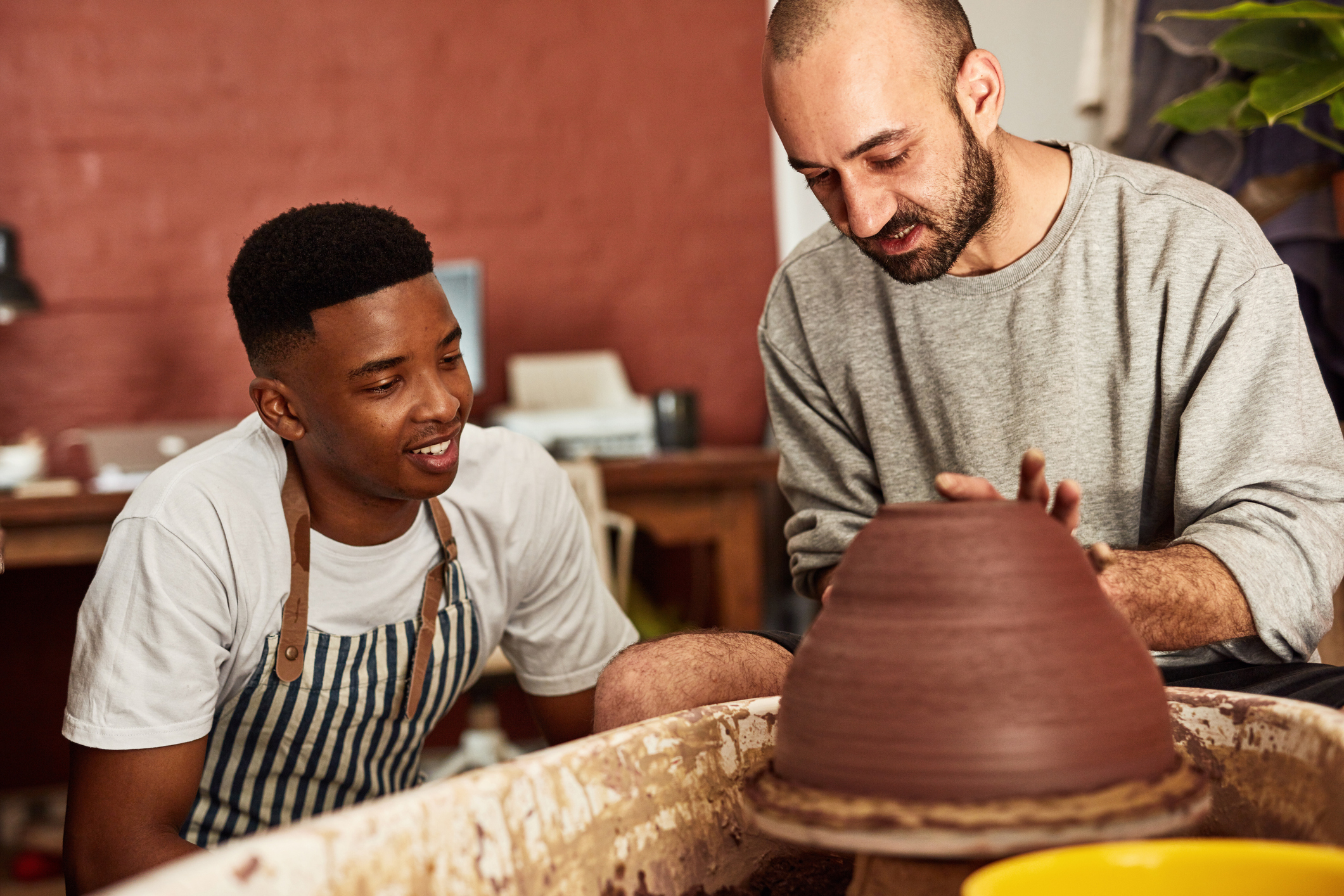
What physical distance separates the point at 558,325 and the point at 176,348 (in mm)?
1074

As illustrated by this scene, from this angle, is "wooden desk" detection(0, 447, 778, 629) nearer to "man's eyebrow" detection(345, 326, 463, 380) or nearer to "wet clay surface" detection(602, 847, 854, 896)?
"man's eyebrow" detection(345, 326, 463, 380)

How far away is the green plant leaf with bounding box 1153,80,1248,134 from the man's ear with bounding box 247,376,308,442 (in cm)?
156

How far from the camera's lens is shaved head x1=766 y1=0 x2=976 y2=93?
4.33ft

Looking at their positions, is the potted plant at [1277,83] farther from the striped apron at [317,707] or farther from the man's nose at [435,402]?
the striped apron at [317,707]

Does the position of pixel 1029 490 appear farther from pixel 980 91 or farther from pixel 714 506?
pixel 714 506

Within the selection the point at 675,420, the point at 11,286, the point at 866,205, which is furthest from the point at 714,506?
the point at 11,286

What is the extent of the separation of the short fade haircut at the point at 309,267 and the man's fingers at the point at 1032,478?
825 millimetres

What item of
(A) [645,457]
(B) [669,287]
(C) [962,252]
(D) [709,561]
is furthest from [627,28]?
(C) [962,252]

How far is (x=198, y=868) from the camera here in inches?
23.0

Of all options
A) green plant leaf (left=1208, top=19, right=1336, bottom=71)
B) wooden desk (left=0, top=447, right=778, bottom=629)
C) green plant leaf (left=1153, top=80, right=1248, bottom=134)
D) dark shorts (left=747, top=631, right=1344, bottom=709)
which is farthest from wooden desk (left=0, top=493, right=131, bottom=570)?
green plant leaf (left=1208, top=19, right=1336, bottom=71)

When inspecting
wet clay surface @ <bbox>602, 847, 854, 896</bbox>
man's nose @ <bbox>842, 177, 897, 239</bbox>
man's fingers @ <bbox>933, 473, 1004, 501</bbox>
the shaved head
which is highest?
the shaved head

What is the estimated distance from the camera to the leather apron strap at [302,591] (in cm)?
131

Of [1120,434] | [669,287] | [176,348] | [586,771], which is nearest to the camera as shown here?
[586,771]

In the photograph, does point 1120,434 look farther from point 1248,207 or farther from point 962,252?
point 1248,207
